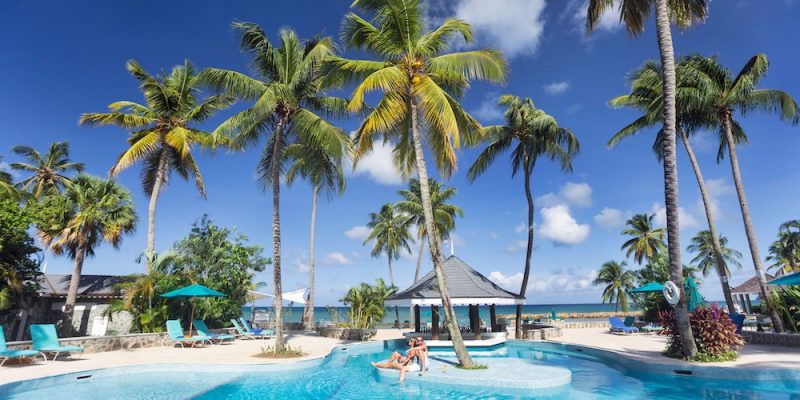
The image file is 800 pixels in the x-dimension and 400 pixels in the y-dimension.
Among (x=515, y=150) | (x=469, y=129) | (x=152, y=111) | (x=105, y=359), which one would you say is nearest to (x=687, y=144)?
(x=515, y=150)

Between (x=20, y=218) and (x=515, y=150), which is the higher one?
(x=515, y=150)

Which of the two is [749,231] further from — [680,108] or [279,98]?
[279,98]

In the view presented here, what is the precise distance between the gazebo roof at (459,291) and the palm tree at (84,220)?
1331 cm

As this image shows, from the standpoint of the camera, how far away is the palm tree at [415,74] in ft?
36.2

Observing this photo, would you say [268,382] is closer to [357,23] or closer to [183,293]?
[183,293]

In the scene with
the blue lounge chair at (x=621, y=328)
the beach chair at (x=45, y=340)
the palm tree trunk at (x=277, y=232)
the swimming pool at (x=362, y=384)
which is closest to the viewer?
the swimming pool at (x=362, y=384)

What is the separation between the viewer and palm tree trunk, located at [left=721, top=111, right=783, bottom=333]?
14116 mm

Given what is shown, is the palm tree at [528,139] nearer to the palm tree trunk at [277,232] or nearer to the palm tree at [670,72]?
the palm tree at [670,72]

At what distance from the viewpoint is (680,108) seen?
16625 mm

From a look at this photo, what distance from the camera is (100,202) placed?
18016mm

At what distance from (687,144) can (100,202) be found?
26463 millimetres

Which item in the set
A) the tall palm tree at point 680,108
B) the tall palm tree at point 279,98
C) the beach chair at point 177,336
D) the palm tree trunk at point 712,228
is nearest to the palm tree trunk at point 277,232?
the tall palm tree at point 279,98

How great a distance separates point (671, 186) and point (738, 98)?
9.12 m

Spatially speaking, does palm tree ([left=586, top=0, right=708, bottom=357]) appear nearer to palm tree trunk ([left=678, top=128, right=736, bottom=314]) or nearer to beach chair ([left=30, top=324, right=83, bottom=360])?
palm tree trunk ([left=678, top=128, right=736, bottom=314])
